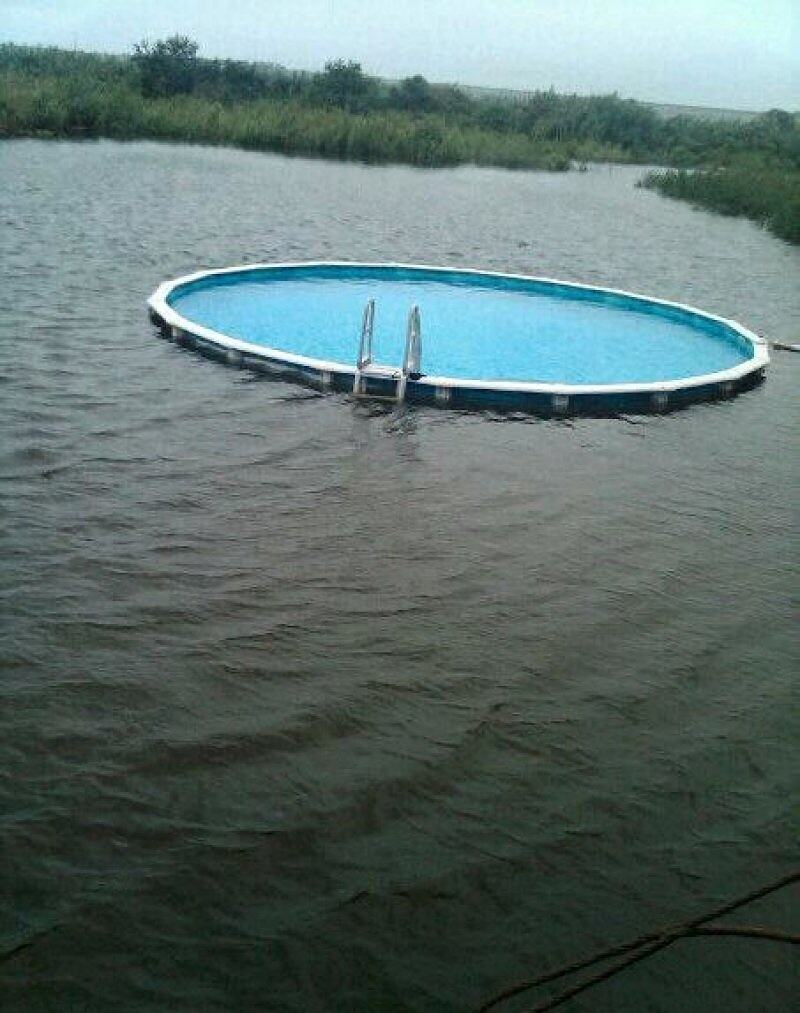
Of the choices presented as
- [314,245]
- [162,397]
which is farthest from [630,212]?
[162,397]

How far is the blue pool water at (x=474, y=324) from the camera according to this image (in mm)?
9086

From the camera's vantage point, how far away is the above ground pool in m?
7.81

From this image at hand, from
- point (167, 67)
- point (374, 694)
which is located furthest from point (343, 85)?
point (374, 694)

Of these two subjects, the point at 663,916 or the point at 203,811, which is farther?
the point at 203,811

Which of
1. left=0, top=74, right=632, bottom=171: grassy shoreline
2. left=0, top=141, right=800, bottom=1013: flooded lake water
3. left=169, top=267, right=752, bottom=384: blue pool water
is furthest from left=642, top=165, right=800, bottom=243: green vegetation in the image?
left=0, top=141, right=800, bottom=1013: flooded lake water

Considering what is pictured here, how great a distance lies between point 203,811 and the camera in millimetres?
3281

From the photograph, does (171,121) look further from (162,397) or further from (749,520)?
(749,520)

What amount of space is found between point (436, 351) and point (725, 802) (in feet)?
20.5

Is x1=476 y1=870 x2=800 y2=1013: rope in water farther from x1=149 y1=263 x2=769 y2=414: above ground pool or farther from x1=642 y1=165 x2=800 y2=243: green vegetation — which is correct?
x1=642 y1=165 x2=800 y2=243: green vegetation

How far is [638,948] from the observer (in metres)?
2.91

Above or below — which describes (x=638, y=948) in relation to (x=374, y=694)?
below

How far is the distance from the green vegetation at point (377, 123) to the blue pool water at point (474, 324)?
1095cm

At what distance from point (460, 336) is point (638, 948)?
766 centimetres

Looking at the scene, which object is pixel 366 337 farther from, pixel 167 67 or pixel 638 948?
pixel 167 67
